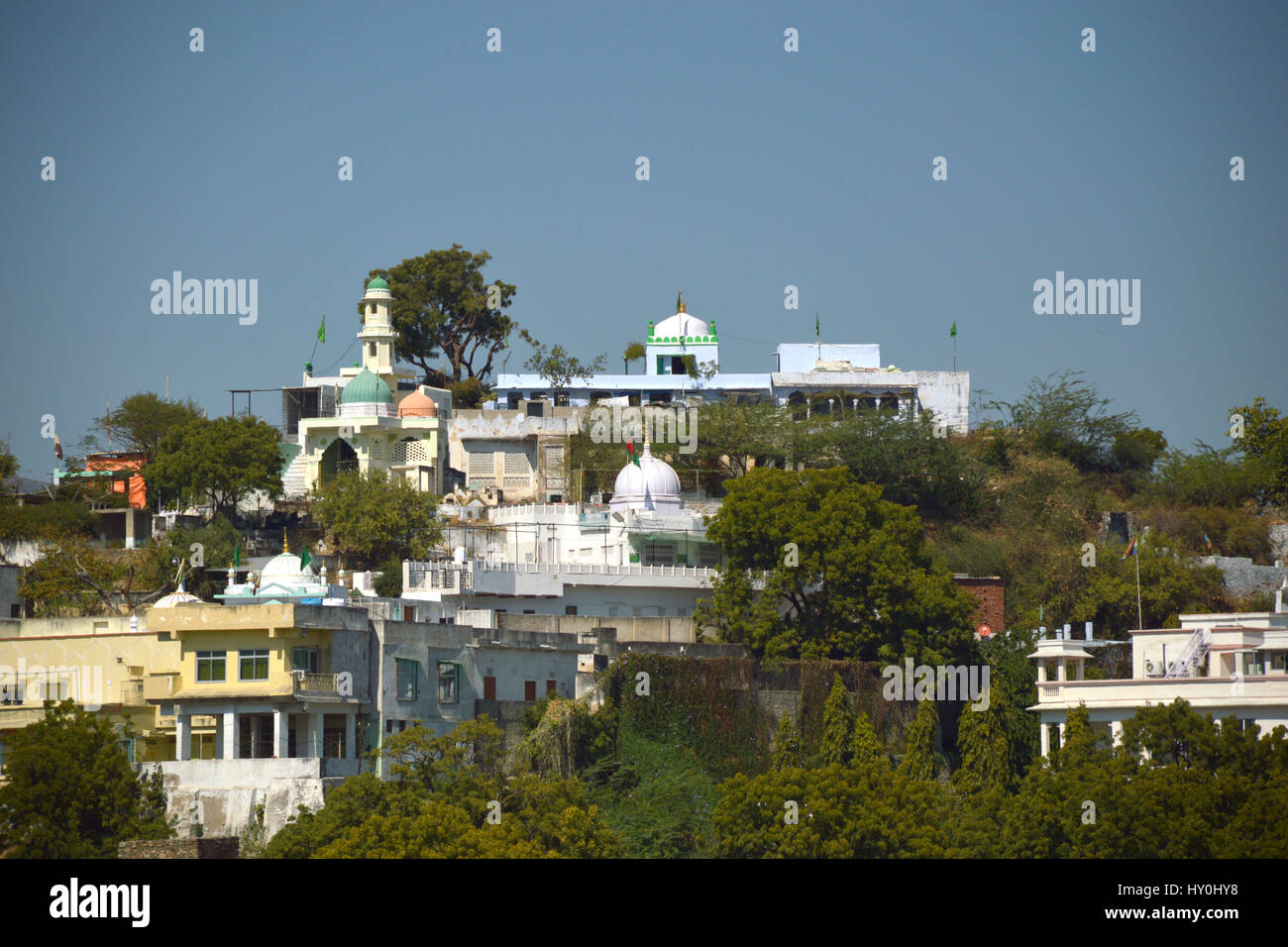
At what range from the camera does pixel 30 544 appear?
61531mm

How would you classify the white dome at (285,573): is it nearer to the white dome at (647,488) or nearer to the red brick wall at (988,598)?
the white dome at (647,488)

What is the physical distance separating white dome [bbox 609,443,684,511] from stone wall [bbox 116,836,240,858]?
3226 cm

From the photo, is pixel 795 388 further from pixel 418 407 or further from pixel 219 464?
pixel 219 464

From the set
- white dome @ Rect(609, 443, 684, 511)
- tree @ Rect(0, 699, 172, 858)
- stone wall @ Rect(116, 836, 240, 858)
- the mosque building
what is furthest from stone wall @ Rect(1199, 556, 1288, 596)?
stone wall @ Rect(116, 836, 240, 858)

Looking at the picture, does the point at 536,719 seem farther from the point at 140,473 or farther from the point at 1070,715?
the point at 140,473

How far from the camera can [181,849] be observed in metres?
30.7

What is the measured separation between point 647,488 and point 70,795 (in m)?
29.2

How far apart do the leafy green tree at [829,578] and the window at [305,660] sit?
44.6 ft

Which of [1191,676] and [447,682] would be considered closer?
[447,682]

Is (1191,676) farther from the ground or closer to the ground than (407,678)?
closer to the ground

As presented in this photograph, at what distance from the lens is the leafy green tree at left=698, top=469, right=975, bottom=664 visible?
51594mm

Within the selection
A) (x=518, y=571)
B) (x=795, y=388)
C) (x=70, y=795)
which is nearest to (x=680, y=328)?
(x=795, y=388)

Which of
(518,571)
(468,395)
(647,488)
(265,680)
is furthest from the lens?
(468,395)
